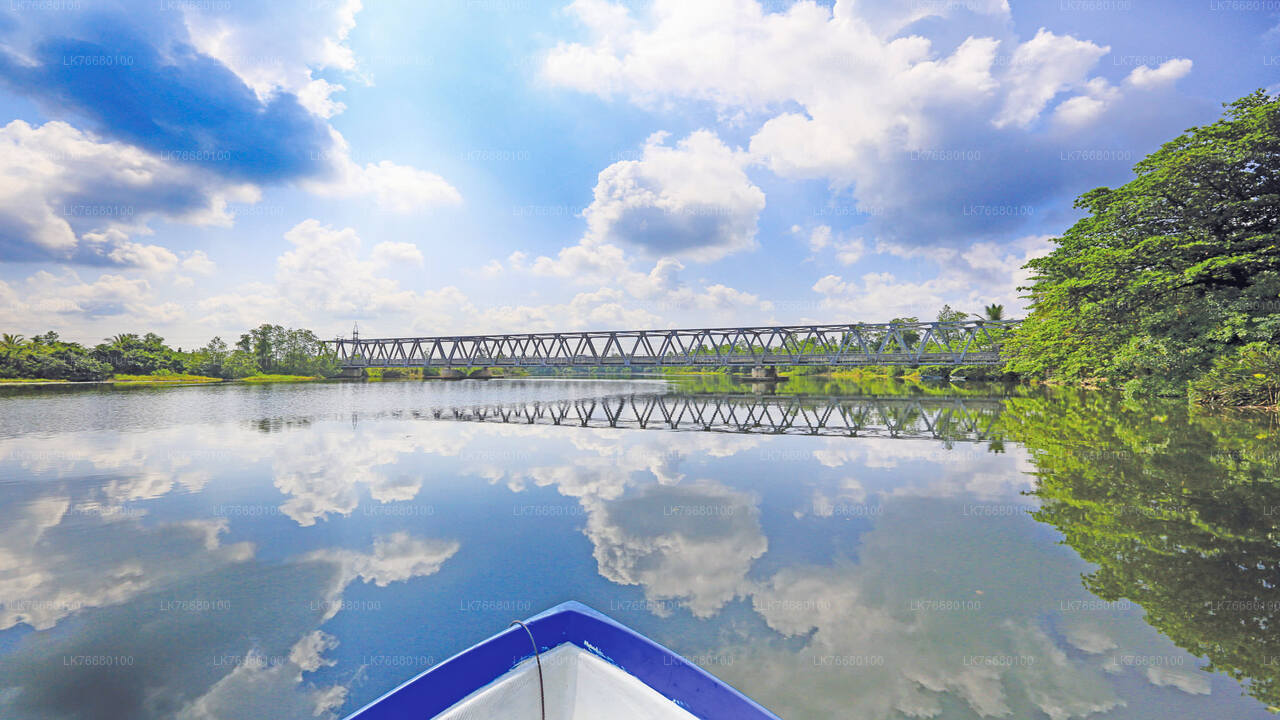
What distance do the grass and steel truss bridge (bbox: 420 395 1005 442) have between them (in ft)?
194

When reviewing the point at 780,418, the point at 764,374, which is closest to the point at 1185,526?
the point at 780,418

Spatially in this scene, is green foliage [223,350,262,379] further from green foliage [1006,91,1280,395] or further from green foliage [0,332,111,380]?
green foliage [1006,91,1280,395]

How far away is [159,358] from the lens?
65188 millimetres

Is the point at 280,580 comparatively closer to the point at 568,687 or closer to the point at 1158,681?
the point at 568,687

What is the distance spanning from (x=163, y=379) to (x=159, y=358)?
16.2 ft

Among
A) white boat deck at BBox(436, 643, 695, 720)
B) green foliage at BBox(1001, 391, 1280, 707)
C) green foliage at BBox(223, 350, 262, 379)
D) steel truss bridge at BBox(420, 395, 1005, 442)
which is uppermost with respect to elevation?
green foliage at BBox(223, 350, 262, 379)

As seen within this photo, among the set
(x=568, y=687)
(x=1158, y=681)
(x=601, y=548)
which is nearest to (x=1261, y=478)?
(x=1158, y=681)

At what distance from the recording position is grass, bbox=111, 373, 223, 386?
58.8m

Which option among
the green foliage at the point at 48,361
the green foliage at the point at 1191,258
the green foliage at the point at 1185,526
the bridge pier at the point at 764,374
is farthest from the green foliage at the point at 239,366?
the green foliage at the point at 1191,258

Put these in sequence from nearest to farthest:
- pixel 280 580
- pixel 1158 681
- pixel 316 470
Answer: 1. pixel 1158 681
2. pixel 280 580
3. pixel 316 470

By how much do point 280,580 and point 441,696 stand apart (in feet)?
13.0

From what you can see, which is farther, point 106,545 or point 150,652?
point 106,545

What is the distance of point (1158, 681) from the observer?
337 centimetres

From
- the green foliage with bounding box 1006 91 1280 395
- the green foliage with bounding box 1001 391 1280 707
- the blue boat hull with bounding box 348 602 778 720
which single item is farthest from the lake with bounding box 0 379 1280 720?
the green foliage with bounding box 1006 91 1280 395
